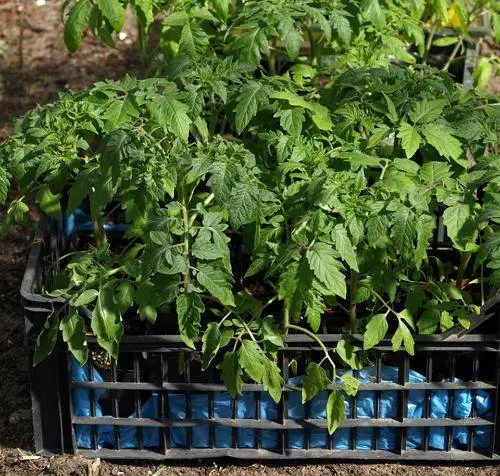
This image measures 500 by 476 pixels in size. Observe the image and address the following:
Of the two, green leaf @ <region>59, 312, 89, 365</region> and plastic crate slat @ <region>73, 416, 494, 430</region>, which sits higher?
green leaf @ <region>59, 312, 89, 365</region>

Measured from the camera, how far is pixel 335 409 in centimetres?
406

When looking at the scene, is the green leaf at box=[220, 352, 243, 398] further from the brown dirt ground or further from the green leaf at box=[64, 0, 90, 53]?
the green leaf at box=[64, 0, 90, 53]

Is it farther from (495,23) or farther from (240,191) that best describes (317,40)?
(240,191)

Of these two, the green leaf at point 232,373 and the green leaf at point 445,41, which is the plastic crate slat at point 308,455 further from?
the green leaf at point 445,41

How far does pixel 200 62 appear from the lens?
14.1 feet

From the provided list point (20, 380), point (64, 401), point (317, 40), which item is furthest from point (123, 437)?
point (317, 40)

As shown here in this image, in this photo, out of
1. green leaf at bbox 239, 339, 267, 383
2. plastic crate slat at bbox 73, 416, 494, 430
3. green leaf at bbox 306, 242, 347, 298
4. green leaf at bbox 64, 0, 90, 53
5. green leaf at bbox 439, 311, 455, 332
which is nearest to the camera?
green leaf at bbox 306, 242, 347, 298

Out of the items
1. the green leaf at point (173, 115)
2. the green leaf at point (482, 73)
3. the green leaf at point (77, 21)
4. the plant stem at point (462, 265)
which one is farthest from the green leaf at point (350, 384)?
the green leaf at point (482, 73)

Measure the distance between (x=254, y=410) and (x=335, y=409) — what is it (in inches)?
12.9

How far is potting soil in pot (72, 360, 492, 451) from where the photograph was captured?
4.25m

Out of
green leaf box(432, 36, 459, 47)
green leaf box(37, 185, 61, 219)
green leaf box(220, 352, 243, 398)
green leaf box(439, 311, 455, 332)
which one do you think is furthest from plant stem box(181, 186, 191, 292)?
green leaf box(432, 36, 459, 47)

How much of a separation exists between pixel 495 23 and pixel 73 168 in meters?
2.16

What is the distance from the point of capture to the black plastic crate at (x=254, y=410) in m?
4.13

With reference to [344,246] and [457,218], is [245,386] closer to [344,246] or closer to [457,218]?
[344,246]
